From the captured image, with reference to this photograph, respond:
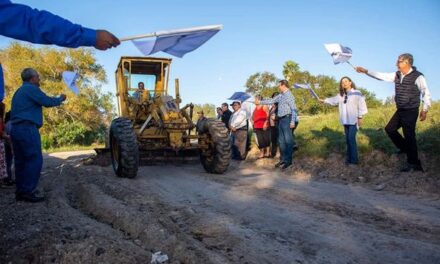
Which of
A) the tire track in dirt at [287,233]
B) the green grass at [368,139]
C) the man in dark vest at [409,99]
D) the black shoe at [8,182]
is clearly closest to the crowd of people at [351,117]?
the man in dark vest at [409,99]

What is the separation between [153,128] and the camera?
834 centimetres

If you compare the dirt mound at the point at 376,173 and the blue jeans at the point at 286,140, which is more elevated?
the blue jeans at the point at 286,140

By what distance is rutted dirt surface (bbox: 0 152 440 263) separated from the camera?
9.27 feet

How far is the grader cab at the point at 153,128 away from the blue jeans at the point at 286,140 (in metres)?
1.47

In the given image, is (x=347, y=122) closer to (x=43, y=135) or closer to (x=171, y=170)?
(x=171, y=170)

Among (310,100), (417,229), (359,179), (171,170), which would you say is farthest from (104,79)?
(417,229)

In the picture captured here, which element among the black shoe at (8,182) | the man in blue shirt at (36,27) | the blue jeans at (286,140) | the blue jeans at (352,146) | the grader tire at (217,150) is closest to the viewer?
the man in blue shirt at (36,27)

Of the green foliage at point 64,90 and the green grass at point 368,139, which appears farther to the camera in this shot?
the green foliage at point 64,90

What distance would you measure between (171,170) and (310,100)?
2975 cm

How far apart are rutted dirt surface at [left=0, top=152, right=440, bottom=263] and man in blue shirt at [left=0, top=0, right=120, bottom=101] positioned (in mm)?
1586

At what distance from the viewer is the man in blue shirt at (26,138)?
188 inches

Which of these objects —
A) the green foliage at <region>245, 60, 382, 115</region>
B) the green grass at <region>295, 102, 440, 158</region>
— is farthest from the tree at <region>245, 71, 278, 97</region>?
the green grass at <region>295, 102, 440, 158</region>

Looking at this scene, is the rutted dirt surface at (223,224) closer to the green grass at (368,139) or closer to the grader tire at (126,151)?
the grader tire at (126,151)

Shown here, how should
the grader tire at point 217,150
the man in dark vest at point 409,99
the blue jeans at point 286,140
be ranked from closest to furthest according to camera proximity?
the man in dark vest at point 409,99 → the grader tire at point 217,150 → the blue jeans at point 286,140
